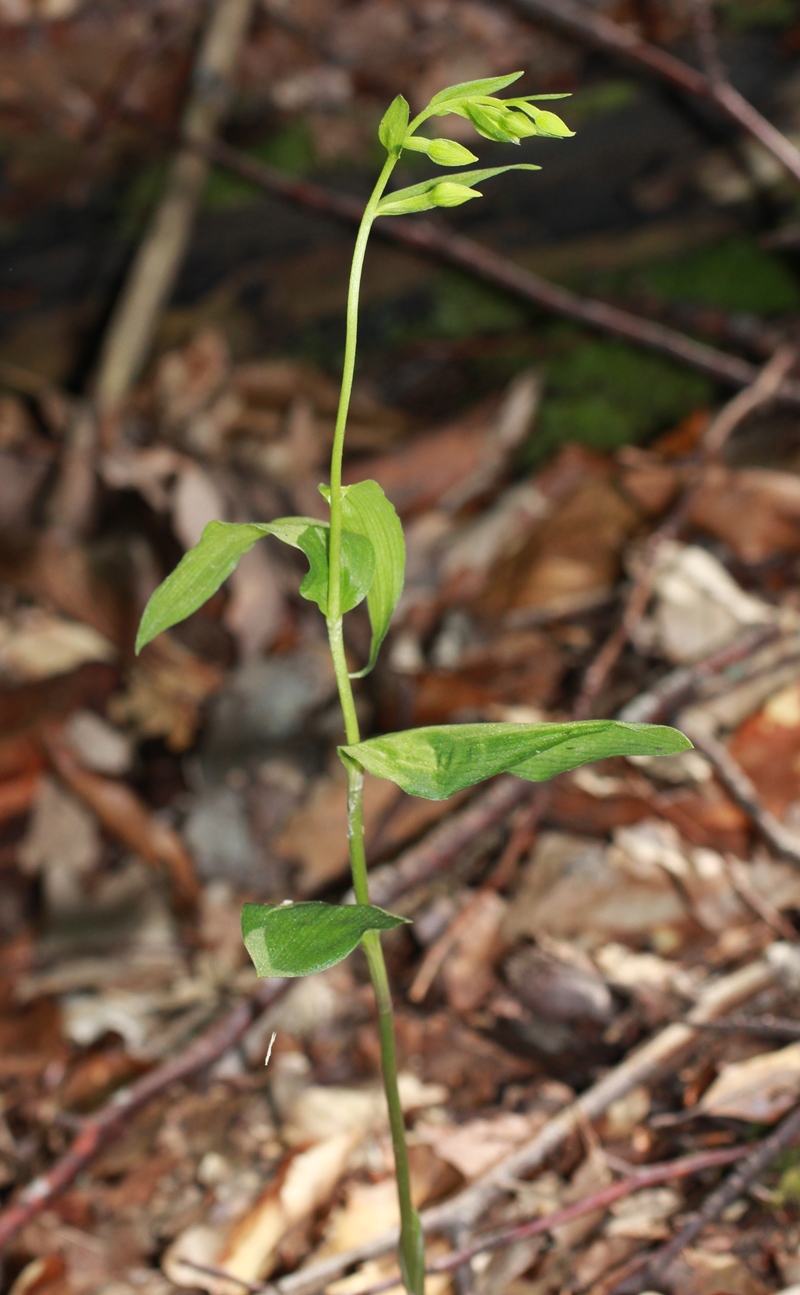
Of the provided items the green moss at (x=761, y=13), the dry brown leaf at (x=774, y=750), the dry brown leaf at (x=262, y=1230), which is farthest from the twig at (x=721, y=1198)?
the green moss at (x=761, y=13)

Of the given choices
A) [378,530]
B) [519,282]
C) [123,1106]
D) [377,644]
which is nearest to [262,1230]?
[123,1106]

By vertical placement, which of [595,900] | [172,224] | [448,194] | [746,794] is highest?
[172,224]

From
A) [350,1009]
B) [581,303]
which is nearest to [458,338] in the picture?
[581,303]

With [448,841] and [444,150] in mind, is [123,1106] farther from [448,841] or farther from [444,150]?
[444,150]

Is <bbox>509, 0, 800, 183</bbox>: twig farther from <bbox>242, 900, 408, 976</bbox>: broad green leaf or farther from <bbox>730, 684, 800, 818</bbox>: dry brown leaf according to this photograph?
<bbox>242, 900, 408, 976</bbox>: broad green leaf

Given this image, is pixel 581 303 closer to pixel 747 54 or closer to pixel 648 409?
pixel 648 409

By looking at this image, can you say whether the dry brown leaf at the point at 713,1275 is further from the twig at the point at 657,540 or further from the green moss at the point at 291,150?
the green moss at the point at 291,150

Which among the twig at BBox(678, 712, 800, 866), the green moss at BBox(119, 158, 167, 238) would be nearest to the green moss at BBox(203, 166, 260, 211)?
the green moss at BBox(119, 158, 167, 238)
